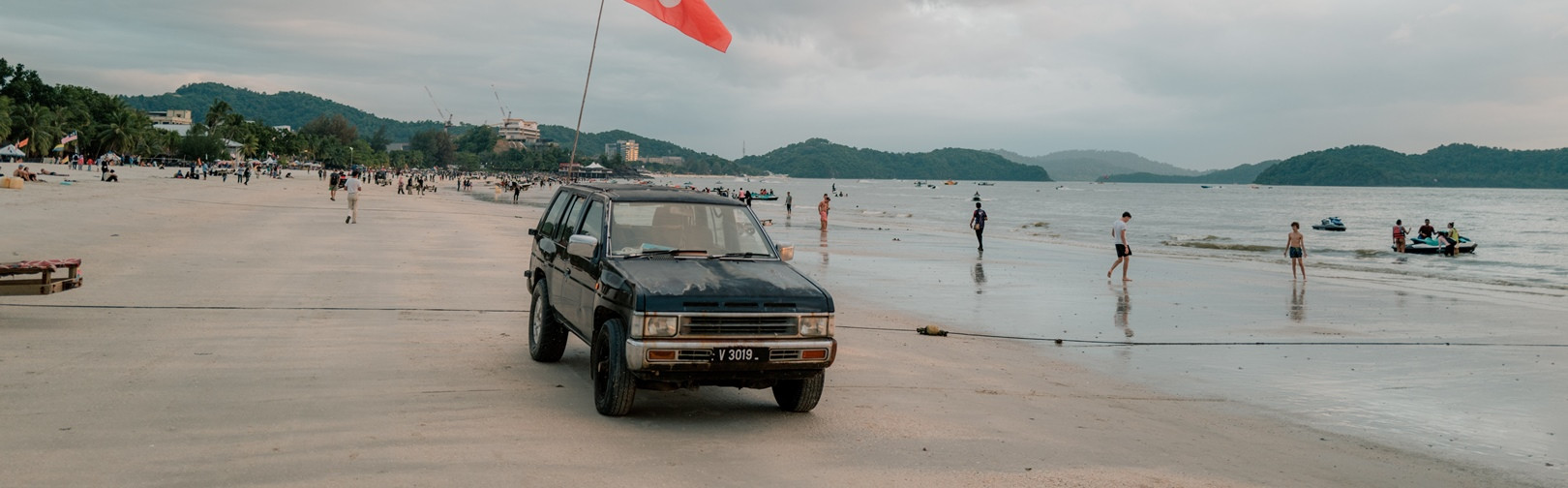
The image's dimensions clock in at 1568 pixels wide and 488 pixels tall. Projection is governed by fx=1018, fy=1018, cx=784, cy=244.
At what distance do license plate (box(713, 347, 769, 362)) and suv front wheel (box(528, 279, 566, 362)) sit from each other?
2730 millimetres

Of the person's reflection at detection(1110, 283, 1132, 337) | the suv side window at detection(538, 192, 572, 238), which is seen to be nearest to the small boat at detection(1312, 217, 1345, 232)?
the person's reflection at detection(1110, 283, 1132, 337)

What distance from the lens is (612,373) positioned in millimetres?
6809


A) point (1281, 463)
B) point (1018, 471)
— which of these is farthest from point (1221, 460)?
point (1018, 471)

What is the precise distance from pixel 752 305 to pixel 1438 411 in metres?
6.49

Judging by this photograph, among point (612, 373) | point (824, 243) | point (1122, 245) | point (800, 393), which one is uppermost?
point (1122, 245)

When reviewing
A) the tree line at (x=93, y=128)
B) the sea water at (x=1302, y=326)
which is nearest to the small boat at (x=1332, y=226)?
the sea water at (x=1302, y=326)

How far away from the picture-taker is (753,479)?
18.9 ft

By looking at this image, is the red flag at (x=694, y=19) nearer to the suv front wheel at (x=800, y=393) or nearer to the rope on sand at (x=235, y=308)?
the rope on sand at (x=235, y=308)

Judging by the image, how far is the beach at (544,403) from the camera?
19.2 feet

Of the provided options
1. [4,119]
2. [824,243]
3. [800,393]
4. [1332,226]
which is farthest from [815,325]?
[4,119]

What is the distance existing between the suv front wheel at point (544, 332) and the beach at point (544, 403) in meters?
0.23

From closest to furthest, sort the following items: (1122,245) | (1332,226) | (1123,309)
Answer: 1. (1123,309)
2. (1122,245)
3. (1332,226)

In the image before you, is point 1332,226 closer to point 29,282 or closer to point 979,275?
point 979,275

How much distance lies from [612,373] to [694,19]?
922 centimetres
